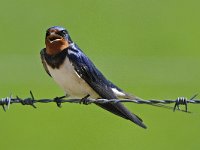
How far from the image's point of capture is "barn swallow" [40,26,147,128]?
522cm

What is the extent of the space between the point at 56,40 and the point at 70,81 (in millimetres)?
254

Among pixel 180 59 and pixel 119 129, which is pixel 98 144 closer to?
pixel 119 129

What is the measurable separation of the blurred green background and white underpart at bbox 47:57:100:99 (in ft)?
11.6

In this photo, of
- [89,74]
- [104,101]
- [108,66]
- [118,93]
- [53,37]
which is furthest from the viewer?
A: [108,66]

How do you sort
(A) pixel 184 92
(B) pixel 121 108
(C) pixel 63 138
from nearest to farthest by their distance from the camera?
(B) pixel 121 108 < (C) pixel 63 138 < (A) pixel 184 92

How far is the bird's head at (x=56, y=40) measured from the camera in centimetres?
516

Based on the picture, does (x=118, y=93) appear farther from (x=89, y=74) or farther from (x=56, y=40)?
(x=56, y=40)

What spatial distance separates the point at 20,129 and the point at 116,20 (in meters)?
3.18

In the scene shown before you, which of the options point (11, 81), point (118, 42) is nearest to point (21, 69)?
point (11, 81)

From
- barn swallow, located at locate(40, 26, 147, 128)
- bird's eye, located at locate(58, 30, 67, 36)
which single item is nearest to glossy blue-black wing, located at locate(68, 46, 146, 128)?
barn swallow, located at locate(40, 26, 147, 128)

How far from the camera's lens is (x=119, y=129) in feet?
30.9

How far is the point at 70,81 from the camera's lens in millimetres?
5262

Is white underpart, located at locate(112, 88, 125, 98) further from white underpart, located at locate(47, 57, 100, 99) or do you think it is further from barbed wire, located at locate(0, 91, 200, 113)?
barbed wire, located at locate(0, 91, 200, 113)

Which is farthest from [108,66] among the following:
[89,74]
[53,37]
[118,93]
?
[53,37]
